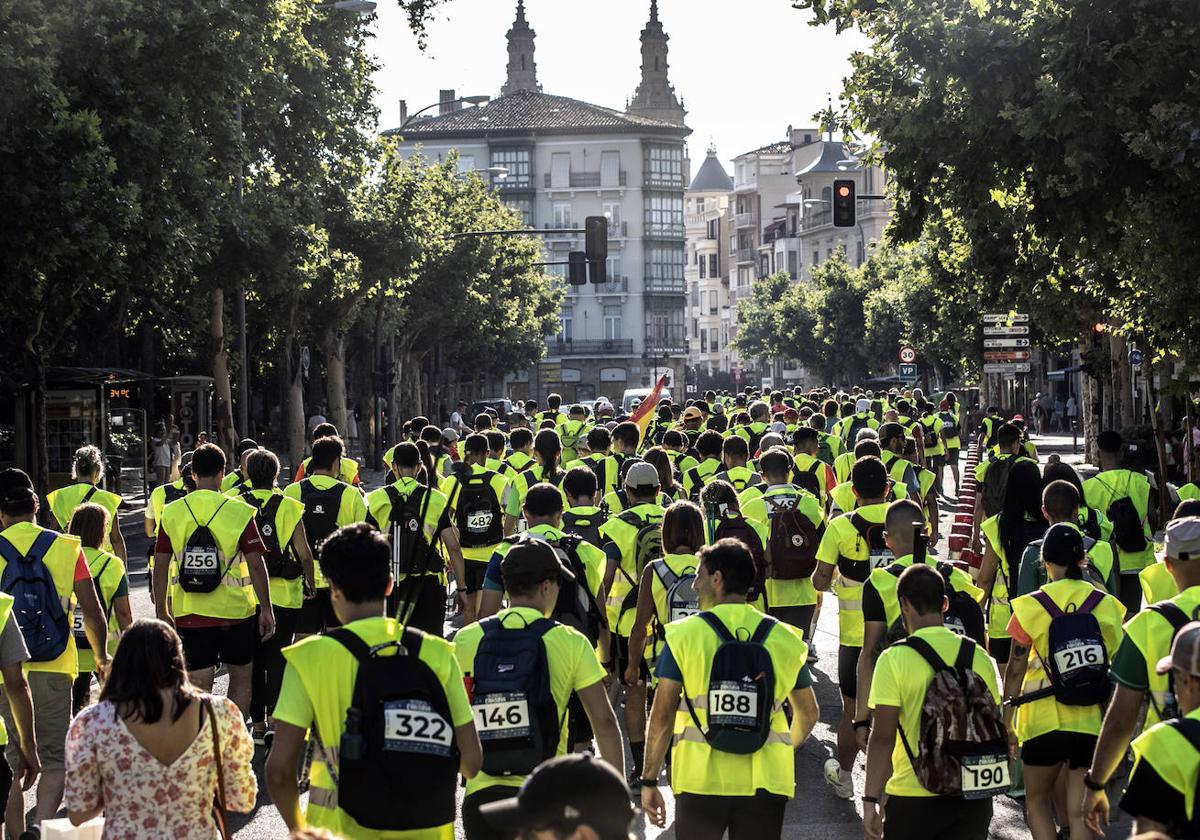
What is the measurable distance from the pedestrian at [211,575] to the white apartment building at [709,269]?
136569 millimetres

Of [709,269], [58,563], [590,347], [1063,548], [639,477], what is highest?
[709,269]

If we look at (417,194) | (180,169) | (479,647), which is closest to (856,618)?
(479,647)

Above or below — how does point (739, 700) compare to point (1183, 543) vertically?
below

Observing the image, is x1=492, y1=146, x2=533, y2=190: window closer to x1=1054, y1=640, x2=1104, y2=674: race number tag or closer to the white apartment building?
the white apartment building

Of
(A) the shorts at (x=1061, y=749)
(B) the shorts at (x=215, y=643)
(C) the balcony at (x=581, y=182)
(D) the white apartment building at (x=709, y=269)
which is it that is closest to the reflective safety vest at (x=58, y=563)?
(B) the shorts at (x=215, y=643)

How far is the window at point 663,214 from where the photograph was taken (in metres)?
105

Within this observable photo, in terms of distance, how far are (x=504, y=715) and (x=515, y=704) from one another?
0.05m

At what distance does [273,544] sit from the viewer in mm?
10664

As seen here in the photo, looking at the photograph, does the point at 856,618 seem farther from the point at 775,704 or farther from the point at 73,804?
the point at 73,804

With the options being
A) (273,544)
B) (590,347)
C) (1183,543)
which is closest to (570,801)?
(1183,543)

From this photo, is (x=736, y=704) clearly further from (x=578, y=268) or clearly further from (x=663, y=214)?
(x=663, y=214)

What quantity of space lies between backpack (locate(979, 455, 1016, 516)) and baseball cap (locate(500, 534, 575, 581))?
847 centimetres

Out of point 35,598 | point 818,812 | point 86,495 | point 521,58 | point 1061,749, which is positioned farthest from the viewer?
point 521,58

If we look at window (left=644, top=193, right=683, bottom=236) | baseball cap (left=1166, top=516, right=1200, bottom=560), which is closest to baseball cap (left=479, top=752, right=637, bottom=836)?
baseball cap (left=1166, top=516, right=1200, bottom=560)
